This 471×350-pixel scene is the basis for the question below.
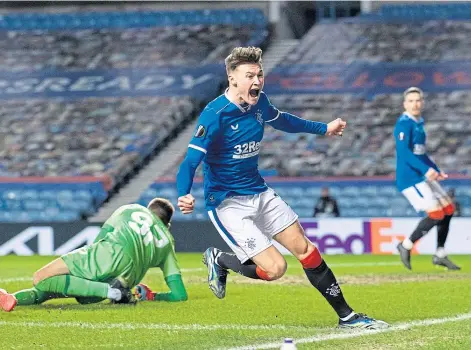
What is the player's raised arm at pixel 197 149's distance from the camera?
23.8 ft

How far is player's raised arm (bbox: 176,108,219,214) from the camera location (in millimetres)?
7254

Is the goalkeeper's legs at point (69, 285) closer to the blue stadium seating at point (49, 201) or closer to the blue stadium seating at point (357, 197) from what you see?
the blue stadium seating at point (357, 197)

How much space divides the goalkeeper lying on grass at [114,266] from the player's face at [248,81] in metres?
2.16

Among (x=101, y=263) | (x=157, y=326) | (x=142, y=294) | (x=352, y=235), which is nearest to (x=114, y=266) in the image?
(x=101, y=263)

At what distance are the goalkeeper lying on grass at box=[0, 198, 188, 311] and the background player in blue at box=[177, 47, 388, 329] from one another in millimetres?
1428

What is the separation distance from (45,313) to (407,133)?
549 centimetres

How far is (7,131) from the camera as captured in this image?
25797 mm

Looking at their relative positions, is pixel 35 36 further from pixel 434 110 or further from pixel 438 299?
pixel 438 299

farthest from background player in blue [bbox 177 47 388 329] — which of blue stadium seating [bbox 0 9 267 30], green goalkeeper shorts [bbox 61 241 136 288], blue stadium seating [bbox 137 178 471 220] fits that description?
blue stadium seating [bbox 0 9 267 30]

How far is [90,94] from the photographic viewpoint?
87.9ft

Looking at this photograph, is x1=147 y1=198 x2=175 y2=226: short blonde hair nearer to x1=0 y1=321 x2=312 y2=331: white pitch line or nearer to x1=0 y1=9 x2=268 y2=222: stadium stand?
x1=0 y1=321 x2=312 y2=331: white pitch line

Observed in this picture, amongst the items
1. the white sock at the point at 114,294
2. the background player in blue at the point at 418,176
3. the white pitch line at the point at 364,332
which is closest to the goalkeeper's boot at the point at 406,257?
the background player in blue at the point at 418,176

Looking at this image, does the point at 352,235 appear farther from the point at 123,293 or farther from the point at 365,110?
the point at 123,293

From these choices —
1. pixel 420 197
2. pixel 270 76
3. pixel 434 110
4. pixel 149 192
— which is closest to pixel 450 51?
pixel 434 110
